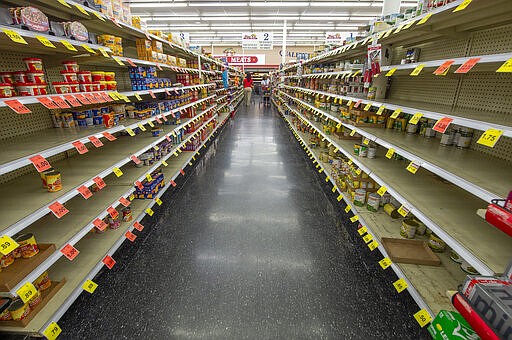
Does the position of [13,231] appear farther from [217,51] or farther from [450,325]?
[217,51]

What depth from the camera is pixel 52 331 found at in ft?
4.54

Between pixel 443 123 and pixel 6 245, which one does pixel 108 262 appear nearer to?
pixel 6 245

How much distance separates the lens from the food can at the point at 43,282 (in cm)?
151

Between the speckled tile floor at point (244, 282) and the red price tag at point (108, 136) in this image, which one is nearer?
the speckled tile floor at point (244, 282)

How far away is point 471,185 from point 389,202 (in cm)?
135

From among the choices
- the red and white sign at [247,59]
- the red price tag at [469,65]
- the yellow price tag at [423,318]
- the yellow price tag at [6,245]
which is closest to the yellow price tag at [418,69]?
the red price tag at [469,65]

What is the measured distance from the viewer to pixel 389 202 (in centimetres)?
256

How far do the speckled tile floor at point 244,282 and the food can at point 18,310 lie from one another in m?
0.29

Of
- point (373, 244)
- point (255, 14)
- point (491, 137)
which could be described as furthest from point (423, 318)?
point (255, 14)

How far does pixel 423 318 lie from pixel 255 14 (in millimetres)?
11666

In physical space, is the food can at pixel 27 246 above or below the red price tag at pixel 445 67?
below

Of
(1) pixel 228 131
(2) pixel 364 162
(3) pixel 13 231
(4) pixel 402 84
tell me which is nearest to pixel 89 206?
(3) pixel 13 231

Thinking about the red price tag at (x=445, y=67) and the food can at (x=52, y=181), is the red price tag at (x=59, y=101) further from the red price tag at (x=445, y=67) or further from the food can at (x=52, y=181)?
the red price tag at (x=445, y=67)

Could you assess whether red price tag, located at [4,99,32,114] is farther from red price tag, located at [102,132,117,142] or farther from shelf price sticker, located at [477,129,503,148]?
shelf price sticker, located at [477,129,503,148]
